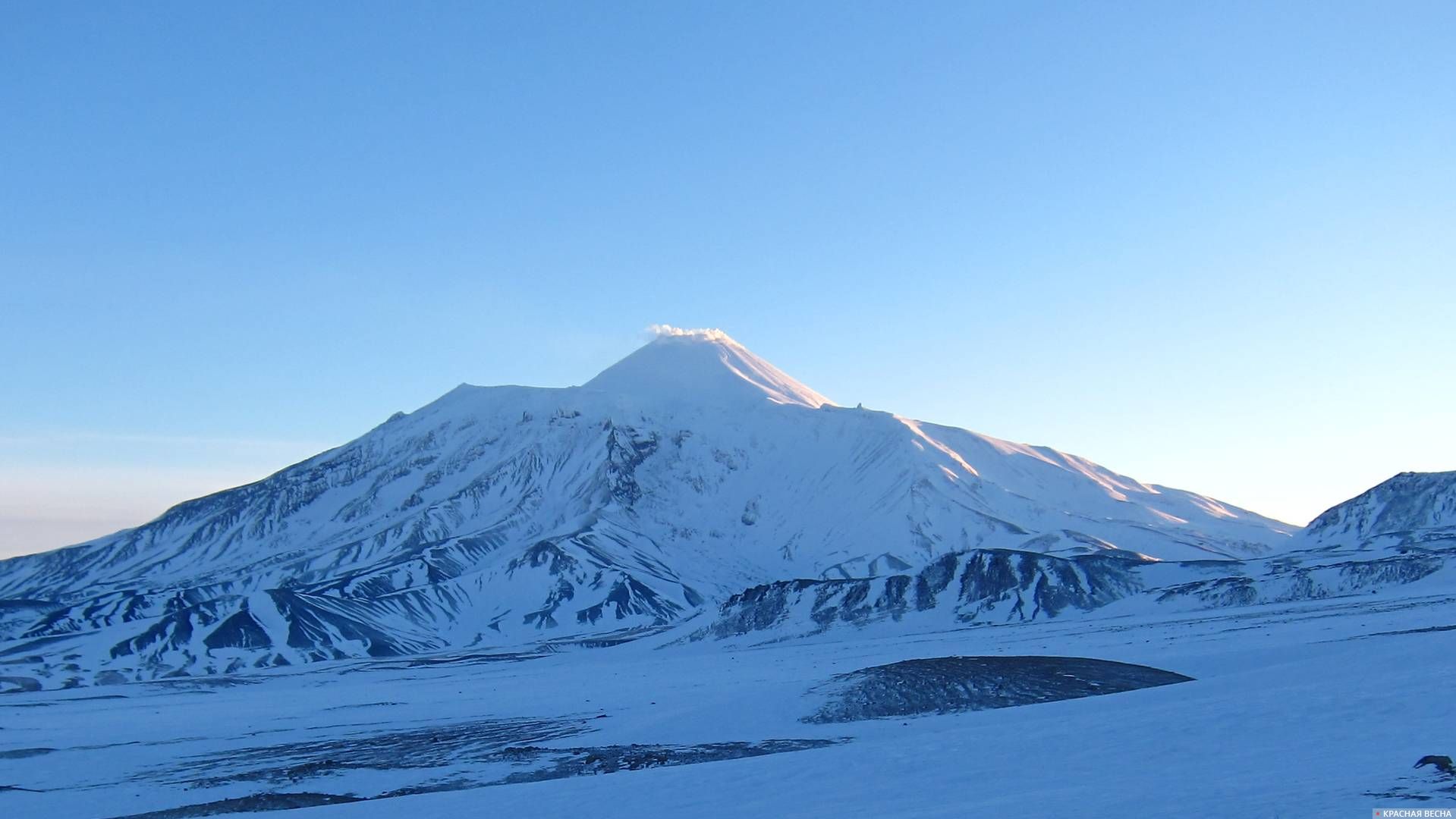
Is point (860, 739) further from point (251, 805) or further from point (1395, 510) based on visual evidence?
point (1395, 510)

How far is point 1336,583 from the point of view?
117250 millimetres

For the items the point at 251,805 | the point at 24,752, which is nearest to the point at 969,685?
the point at 251,805

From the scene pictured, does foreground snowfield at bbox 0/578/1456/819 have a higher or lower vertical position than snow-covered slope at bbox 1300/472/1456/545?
lower

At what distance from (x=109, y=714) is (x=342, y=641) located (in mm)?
89696

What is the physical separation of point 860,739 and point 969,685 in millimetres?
10318

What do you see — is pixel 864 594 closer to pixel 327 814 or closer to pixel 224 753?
pixel 224 753

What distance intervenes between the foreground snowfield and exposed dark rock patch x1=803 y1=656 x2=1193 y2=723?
6.13 ft

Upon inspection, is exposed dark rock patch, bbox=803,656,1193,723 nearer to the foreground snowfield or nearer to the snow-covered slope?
the foreground snowfield

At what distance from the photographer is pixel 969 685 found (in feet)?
168

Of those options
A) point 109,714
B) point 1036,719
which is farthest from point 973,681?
point 109,714

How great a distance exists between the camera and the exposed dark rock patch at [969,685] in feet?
157

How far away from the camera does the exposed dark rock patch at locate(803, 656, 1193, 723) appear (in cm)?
4797

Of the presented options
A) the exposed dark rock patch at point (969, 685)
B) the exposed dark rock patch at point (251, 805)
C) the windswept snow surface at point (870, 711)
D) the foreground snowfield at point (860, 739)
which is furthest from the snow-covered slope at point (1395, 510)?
the exposed dark rock patch at point (251, 805)

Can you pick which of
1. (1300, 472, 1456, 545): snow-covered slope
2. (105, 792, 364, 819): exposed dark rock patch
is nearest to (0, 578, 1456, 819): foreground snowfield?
(105, 792, 364, 819): exposed dark rock patch
